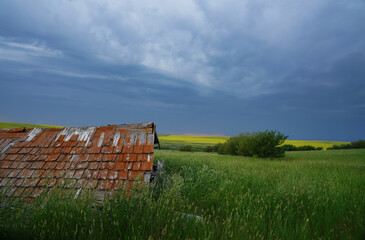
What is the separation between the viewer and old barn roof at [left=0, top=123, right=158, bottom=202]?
4.82 meters

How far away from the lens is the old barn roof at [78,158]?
15.8 feet

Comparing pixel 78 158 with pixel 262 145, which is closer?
pixel 78 158

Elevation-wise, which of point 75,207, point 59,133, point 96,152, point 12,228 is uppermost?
point 59,133

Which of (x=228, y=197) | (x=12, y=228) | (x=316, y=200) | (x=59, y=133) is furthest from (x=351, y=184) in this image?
(x=59, y=133)

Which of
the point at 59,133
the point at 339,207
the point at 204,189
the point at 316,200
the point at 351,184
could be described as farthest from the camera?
the point at 351,184

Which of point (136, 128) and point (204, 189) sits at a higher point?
point (136, 128)

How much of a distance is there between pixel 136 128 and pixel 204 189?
8.66 feet

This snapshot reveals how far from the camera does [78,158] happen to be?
5.43 metres

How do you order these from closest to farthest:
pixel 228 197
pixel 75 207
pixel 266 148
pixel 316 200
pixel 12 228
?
pixel 12 228 → pixel 75 207 → pixel 316 200 → pixel 228 197 → pixel 266 148

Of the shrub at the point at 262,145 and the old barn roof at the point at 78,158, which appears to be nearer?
the old barn roof at the point at 78,158

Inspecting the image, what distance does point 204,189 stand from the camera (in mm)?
5863

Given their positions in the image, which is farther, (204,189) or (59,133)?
(59,133)

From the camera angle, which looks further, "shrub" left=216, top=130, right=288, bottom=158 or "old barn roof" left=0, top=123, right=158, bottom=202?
"shrub" left=216, top=130, right=288, bottom=158

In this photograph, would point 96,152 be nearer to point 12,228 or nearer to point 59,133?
point 59,133
